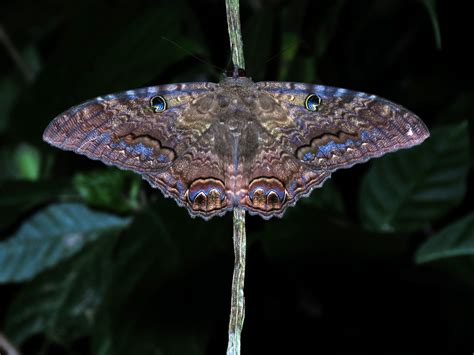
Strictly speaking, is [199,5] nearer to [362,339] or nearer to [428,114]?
[428,114]

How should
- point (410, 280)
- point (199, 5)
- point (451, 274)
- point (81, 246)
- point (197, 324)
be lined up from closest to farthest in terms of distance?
point (197, 324), point (451, 274), point (410, 280), point (81, 246), point (199, 5)

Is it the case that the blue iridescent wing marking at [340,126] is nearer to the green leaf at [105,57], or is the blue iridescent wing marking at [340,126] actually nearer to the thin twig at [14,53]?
the green leaf at [105,57]

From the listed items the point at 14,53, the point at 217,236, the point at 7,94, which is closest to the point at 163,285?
the point at 217,236

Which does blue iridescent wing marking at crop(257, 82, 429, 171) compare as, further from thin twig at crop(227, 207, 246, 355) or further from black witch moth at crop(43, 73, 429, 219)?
thin twig at crop(227, 207, 246, 355)

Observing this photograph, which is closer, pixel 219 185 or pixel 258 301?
pixel 219 185

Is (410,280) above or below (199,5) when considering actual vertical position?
below

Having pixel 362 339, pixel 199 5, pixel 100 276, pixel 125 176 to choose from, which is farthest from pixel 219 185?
pixel 199 5

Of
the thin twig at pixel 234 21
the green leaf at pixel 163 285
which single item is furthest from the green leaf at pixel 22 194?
the thin twig at pixel 234 21
